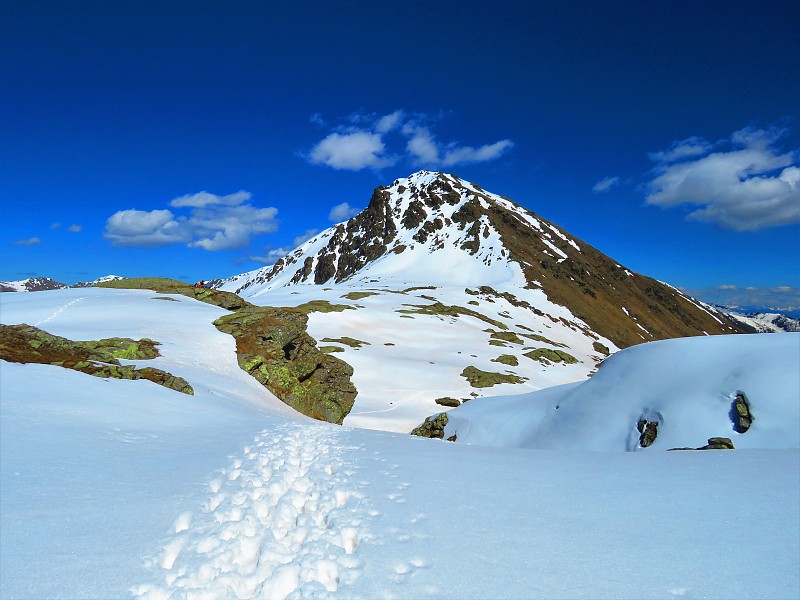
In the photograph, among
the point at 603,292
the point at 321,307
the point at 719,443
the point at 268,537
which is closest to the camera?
the point at 268,537

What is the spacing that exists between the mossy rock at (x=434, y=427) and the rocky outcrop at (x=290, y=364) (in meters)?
6.01

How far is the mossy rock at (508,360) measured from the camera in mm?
47425

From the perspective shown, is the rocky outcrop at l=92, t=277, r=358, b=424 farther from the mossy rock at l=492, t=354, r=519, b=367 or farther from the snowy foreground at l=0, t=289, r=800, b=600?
the mossy rock at l=492, t=354, r=519, b=367

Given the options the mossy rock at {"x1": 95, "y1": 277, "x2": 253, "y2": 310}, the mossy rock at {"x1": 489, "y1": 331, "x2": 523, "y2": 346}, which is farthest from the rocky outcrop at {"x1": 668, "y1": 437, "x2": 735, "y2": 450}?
the mossy rock at {"x1": 489, "y1": 331, "x2": 523, "y2": 346}

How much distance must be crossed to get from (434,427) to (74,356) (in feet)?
59.5

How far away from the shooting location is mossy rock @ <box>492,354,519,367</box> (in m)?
47.4

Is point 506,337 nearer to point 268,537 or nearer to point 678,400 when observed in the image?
point 678,400

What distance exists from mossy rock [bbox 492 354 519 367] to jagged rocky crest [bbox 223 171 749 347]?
74.8 meters

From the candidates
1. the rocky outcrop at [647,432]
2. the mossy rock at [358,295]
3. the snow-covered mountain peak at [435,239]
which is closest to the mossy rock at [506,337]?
the mossy rock at [358,295]

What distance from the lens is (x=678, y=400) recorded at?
13.1m

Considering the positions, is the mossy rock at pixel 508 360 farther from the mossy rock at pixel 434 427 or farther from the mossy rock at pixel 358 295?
the mossy rock at pixel 358 295

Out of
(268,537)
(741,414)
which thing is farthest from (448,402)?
(268,537)

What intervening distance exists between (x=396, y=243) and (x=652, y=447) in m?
157

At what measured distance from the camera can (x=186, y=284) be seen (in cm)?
4072
